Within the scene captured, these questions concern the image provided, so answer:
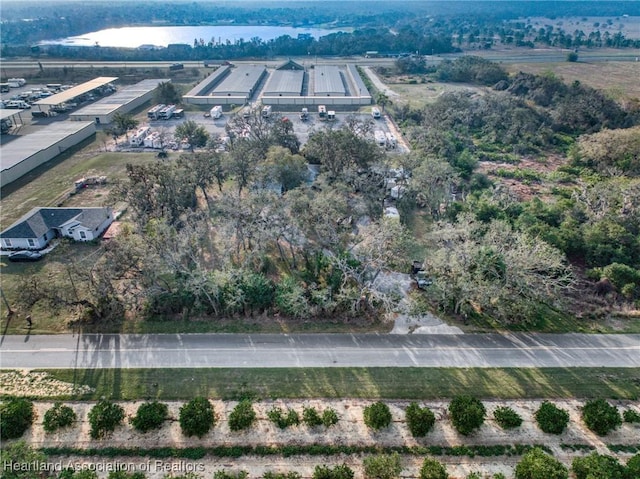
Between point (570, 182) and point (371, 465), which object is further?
point (570, 182)

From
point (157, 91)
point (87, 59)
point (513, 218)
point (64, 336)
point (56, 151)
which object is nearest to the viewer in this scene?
point (64, 336)

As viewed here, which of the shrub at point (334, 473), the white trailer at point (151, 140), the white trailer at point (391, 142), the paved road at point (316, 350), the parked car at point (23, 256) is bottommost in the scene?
the shrub at point (334, 473)

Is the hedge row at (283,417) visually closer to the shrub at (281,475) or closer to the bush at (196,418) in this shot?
the bush at (196,418)

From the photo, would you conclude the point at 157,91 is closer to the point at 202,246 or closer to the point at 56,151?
the point at 56,151

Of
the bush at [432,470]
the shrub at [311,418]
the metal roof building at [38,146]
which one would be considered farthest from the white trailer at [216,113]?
the bush at [432,470]

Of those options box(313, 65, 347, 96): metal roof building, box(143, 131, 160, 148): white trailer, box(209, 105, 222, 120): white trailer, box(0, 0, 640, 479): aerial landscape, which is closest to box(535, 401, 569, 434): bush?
box(0, 0, 640, 479): aerial landscape

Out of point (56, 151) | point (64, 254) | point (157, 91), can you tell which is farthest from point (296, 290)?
point (157, 91)

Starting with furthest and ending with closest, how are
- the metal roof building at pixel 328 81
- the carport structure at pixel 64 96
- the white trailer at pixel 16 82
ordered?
the white trailer at pixel 16 82
the metal roof building at pixel 328 81
the carport structure at pixel 64 96
